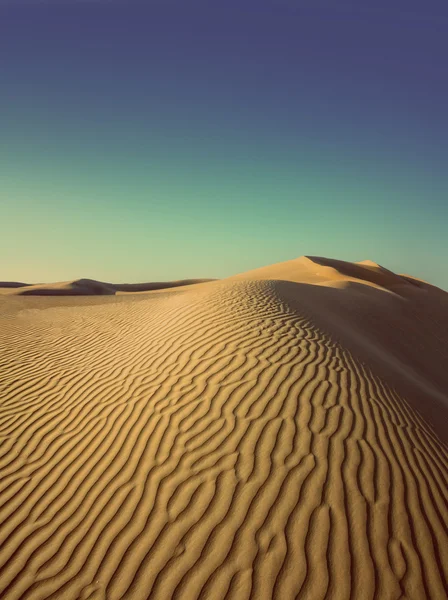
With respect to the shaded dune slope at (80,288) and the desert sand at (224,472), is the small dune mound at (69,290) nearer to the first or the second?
the shaded dune slope at (80,288)

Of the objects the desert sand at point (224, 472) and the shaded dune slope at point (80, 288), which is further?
the shaded dune slope at point (80, 288)

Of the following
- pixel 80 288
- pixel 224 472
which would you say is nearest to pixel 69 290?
pixel 80 288

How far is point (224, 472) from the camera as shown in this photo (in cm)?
377

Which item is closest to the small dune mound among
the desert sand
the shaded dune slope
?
the shaded dune slope

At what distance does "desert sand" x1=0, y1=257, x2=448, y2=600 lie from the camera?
2.92m

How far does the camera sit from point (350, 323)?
10.8 meters

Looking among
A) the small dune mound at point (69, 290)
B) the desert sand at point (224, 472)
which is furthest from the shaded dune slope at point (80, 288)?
the desert sand at point (224, 472)

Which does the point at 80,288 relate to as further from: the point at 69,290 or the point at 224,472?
the point at 224,472

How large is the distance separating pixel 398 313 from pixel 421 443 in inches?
430

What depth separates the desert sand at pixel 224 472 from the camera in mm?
2920

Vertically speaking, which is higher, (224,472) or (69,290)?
(69,290)

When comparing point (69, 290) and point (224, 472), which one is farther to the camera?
point (69, 290)

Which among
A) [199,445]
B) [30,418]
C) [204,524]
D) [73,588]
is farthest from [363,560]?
[30,418]

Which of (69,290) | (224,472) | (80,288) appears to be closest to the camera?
(224,472)
